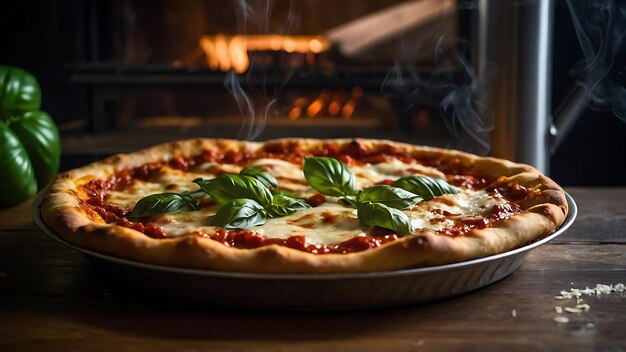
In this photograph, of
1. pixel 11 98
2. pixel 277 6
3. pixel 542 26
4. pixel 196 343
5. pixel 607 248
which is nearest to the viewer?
pixel 196 343

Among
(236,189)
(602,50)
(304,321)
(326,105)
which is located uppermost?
(602,50)

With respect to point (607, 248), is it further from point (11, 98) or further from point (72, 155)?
point (72, 155)

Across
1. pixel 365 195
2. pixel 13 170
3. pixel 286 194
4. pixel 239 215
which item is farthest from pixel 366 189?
pixel 13 170

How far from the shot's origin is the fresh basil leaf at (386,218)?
1340mm

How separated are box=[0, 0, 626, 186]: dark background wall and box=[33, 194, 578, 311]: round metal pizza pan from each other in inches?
85.9

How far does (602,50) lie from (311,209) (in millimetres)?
2062

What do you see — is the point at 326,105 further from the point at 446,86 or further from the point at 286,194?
the point at 286,194

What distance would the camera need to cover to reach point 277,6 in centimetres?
423

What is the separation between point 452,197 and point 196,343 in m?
0.65

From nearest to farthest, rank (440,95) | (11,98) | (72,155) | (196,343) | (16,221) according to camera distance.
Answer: (196,343), (16,221), (11,98), (72,155), (440,95)

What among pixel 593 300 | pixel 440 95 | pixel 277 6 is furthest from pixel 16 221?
pixel 277 6

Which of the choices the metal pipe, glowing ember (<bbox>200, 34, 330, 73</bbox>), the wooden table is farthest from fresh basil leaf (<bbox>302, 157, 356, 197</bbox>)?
glowing ember (<bbox>200, 34, 330, 73</bbox>)

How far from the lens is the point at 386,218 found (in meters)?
1.34

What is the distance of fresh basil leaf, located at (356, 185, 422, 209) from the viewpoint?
1483mm
